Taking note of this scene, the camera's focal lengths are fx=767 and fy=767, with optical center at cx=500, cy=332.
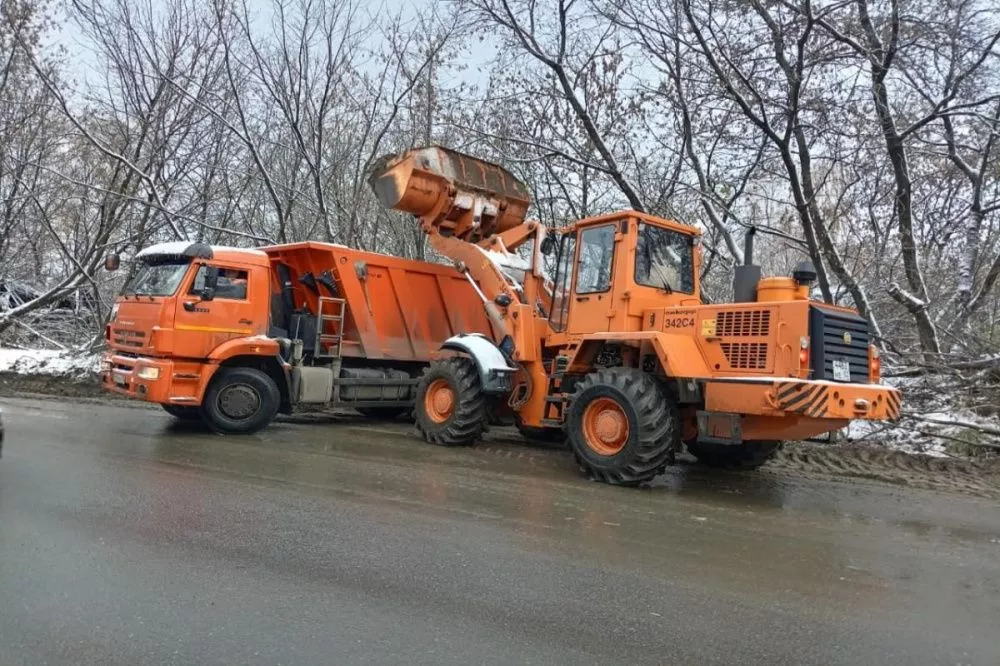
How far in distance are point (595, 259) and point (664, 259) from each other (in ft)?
2.64

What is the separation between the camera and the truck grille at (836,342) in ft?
23.3

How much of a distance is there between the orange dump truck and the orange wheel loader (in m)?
0.03

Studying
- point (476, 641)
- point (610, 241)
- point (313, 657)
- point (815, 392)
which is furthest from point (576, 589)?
point (610, 241)

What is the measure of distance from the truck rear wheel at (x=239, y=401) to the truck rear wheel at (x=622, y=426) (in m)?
4.64

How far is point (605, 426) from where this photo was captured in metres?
8.07

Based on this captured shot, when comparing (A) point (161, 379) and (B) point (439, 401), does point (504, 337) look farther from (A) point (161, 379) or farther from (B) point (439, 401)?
(A) point (161, 379)

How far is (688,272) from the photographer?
9258 millimetres

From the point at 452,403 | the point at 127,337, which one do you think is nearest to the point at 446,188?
the point at 452,403

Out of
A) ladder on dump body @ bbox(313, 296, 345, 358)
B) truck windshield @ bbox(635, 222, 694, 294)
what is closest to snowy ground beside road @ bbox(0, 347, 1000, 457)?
truck windshield @ bbox(635, 222, 694, 294)

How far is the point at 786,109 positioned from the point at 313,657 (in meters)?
9.64

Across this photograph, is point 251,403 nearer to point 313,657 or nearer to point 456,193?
point 456,193

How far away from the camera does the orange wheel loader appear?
7.46 metres

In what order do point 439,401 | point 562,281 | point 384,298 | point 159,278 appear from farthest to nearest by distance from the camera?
point 384,298 → point 159,278 → point 439,401 → point 562,281

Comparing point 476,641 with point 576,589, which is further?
point 576,589
